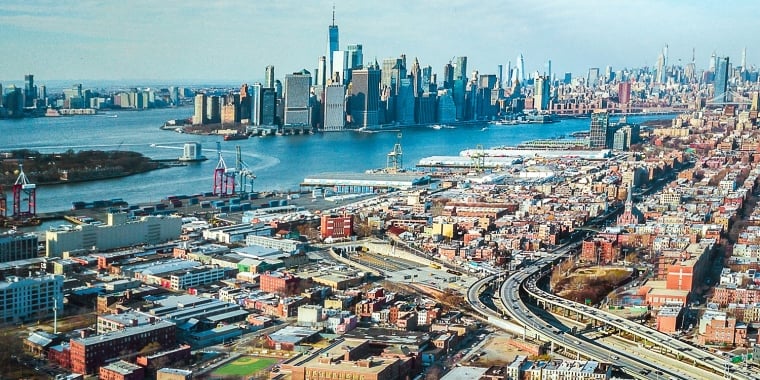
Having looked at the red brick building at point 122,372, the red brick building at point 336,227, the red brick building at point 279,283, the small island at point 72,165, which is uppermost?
the small island at point 72,165

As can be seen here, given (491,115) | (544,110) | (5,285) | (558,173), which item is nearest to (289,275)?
(5,285)

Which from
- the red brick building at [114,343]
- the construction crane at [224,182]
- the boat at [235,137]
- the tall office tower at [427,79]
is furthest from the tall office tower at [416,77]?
the red brick building at [114,343]

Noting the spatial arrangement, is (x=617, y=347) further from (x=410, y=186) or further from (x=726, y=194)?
(x=410, y=186)

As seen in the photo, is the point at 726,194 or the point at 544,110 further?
the point at 544,110

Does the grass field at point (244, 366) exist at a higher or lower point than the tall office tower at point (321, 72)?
lower

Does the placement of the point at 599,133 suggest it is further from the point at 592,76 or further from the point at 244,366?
the point at 592,76

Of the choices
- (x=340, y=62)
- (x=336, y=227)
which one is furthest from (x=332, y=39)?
(x=336, y=227)

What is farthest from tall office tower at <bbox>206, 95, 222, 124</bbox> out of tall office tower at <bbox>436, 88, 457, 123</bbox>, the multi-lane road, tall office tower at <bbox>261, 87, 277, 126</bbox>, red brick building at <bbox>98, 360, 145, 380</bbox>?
red brick building at <bbox>98, 360, 145, 380</bbox>

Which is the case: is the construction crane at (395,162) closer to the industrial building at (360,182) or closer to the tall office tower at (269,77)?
the industrial building at (360,182)
